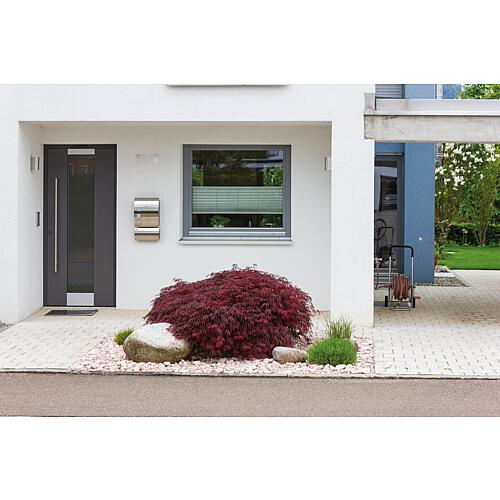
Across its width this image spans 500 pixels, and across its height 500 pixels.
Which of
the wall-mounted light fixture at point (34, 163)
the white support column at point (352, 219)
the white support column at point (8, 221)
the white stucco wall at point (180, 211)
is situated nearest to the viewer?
the white support column at point (352, 219)

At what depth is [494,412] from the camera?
8.20 m

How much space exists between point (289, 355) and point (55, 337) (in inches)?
134

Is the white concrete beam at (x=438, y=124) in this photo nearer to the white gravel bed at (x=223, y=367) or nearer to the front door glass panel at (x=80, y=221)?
the white gravel bed at (x=223, y=367)

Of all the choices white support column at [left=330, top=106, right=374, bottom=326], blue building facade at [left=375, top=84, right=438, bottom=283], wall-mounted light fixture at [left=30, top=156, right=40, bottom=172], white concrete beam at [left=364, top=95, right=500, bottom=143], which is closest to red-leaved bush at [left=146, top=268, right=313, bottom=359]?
white support column at [left=330, top=106, right=374, bottom=326]

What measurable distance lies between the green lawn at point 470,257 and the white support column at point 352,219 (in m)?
12.2

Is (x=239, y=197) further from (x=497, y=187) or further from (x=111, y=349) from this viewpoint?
(x=497, y=187)

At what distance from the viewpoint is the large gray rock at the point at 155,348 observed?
1024 centimetres

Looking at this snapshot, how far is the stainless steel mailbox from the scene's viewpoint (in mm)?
14422

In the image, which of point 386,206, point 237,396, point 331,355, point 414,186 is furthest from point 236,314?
point 386,206

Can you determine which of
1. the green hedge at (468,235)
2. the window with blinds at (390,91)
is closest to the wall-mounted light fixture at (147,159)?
the window with blinds at (390,91)

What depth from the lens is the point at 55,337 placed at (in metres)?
12.1

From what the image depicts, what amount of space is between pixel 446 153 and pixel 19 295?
15.9 metres

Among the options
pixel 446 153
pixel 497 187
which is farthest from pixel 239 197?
pixel 497 187

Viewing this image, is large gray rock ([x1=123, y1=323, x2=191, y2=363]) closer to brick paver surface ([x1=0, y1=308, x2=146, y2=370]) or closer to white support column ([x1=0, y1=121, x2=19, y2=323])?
brick paver surface ([x1=0, y1=308, x2=146, y2=370])
